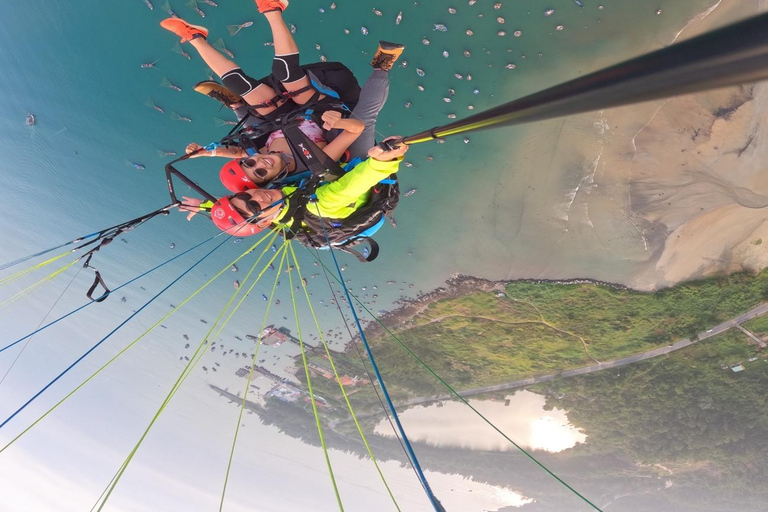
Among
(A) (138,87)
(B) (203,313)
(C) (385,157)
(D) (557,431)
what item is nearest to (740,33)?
(C) (385,157)

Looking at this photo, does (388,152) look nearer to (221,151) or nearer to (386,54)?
(386,54)

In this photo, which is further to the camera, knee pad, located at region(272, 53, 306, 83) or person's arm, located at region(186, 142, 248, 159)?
person's arm, located at region(186, 142, 248, 159)

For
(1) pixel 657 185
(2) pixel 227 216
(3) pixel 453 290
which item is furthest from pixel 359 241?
(1) pixel 657 185

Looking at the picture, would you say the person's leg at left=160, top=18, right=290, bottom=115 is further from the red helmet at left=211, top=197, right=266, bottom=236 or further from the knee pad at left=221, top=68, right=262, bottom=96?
the red helmet at left=211, top=197, right=266, bottom=236

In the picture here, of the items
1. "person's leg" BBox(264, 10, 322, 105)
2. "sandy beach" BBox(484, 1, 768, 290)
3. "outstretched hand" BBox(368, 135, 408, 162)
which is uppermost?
"sandy beach" BBox(484, 1, 768, 290)

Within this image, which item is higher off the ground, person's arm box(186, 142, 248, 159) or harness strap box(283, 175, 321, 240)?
person's arm box(186, 142, 248, 159)

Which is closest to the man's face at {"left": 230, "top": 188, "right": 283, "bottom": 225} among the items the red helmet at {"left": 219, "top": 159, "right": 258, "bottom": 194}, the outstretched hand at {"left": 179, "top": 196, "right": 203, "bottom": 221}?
the red helmet at {"left": 219, "top": 159, "right": 258, "bottom": 194}

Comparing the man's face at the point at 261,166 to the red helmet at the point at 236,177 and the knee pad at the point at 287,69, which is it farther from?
the knee pad at the point at 287,69
